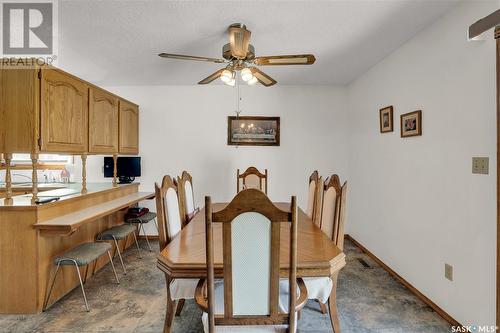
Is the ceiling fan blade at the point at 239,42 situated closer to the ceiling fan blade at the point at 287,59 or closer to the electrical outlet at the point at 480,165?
the ceiling fan blade at the point at 287,59

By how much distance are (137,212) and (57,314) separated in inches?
67.1

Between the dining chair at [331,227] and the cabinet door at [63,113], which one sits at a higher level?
the cabinet door at [63,113]

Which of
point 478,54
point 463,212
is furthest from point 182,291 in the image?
point 478,54

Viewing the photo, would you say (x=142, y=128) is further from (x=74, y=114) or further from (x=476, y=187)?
(x=476, y=187)

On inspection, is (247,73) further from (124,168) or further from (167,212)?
(124,168)

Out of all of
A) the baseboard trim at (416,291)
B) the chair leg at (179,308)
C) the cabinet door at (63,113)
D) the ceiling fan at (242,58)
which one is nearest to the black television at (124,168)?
the cabinet door at (63,113)

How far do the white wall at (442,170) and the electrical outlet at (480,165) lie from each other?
35mm

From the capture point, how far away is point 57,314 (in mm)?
2215

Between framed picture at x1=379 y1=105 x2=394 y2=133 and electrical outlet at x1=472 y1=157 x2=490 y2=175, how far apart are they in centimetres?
121

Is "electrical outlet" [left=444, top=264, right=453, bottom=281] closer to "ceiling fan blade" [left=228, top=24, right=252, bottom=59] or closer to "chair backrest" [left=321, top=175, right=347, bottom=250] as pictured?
"chair backrest" [left=321, top=175, right=347, bottom=250]

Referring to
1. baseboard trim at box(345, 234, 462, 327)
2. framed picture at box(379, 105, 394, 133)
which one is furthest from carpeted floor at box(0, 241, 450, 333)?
framed picture at box(379, 105, 394, 133)

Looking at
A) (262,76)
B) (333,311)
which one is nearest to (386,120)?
(262,76)

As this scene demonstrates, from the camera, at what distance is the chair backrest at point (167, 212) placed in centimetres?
174

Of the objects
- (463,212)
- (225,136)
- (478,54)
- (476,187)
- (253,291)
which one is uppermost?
(478,54)
